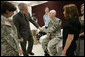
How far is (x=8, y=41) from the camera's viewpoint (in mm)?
2125

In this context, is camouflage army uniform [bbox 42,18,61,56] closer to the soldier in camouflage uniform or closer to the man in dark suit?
the man in dark suit

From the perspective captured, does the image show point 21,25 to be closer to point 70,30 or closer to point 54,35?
point 54,35

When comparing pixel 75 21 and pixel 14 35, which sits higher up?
pixel 75 21

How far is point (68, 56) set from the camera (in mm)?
2316

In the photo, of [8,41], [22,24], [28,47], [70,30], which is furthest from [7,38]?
[28,47]

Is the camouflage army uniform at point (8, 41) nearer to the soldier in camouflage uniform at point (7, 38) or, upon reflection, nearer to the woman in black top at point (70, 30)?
the soldier in camouflage uniform at point (7, 38)

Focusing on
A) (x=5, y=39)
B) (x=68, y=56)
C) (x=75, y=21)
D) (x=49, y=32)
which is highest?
(x=75, y=21)

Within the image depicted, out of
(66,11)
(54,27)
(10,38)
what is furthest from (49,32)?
(10,38)

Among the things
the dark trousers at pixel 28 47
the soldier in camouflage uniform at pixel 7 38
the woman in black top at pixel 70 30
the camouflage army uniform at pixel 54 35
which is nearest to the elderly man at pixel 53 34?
the camouflage army uniform at pixel 54 35

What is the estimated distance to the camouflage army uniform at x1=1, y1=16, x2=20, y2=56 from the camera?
2113 millimetres

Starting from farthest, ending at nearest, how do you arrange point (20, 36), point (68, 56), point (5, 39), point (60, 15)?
point (60, 15) < point (20, 36) < point (68, 56) < point (5, 39)

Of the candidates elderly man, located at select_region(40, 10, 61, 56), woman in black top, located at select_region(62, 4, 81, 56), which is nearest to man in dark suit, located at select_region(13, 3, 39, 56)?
elderly man, located at select_region(40, 10, 61, 56)

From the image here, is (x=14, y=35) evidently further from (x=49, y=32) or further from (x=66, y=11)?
(x=49, y=32)

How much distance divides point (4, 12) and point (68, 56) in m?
0.99
